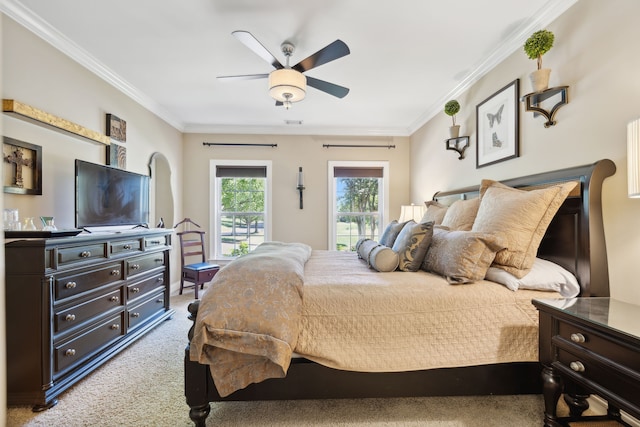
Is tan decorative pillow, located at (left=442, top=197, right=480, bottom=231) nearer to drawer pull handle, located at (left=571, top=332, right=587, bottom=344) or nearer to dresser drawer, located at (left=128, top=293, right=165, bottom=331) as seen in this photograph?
drawer pull handle, located at (left=571, top=332, right=587, bottom=344)

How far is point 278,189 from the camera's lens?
4855mm

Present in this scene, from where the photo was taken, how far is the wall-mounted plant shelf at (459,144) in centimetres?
314

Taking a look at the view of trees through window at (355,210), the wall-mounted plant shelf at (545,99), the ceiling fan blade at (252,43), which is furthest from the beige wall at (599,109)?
the view of trees through window at (355,210)

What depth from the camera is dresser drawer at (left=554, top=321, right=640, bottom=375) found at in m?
1.05

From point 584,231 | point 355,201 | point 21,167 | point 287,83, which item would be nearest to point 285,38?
point 287,83

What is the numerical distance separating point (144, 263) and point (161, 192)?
170 centimetres

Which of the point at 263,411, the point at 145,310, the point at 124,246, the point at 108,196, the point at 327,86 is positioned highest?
the point at 327,86

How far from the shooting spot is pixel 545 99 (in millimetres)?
2033

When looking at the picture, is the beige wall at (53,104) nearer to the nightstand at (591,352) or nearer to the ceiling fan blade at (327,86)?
the ceiling fan blade at (327,86)

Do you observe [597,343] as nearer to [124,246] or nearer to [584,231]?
[584,231]

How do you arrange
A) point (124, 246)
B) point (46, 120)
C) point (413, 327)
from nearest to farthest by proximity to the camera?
point (413, 327) < point (46, 120) < point (124, 246)

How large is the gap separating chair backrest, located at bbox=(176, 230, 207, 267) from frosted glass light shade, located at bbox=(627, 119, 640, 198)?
4328 mm

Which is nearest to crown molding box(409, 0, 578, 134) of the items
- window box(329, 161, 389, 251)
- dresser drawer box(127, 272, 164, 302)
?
window box(329, 161, 389, 251)

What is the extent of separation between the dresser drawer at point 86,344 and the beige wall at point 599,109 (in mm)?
3308
